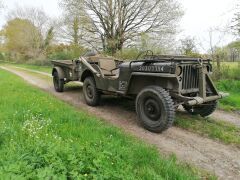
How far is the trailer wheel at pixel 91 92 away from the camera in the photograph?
→ 23.8ft

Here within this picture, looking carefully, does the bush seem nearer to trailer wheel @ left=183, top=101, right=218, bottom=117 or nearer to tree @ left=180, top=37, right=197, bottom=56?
tree @ left=180, top=37, right=197, bottom=56

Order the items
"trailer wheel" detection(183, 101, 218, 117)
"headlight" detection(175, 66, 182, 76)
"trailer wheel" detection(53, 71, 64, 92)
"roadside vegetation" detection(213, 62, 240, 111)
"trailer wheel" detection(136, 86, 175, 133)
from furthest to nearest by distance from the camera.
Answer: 1. "trailer wheel" detection(53, 71, 64, 92)
2. "roadside vegetation" detection(213, 62, 240, 111)
3. "trailer wheel" detection(183, 101, 218, 117)
4. "headlight" detection(175, 66, 182, 76)
5. "trailer wheel" detection(136, 86, 175, 133)

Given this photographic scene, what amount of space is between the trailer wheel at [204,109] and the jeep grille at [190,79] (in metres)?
0.75

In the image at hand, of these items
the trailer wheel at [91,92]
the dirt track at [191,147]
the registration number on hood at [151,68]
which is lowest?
the dirt track at [191,147]

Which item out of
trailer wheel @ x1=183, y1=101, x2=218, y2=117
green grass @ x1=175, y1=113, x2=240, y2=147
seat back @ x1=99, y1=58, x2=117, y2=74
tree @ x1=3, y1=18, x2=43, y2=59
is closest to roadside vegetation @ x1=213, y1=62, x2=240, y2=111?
trailer wheel @ x1=183, y1=101, x2=218, y2=117

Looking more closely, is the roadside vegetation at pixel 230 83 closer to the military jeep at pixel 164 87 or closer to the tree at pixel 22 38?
the military jeep at pixel 164 87

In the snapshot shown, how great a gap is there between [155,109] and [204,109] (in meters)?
1.66

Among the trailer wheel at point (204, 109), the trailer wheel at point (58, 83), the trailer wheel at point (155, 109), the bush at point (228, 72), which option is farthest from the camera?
the bush at point (228, 72)

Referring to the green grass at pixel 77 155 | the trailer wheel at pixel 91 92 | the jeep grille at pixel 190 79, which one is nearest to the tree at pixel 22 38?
the trailer wheel at pixel 91 92

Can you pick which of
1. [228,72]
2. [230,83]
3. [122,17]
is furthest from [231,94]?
[122,17]

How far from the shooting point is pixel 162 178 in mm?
3180

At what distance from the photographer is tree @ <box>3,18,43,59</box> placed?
4375 cm

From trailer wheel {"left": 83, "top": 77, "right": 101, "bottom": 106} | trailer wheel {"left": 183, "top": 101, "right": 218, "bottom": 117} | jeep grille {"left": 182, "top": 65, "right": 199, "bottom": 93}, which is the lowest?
trailer wheel {"left": 183, "top": 101, "right": 218, "bottom": 117}

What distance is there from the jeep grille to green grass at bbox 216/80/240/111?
2507 millimetres
